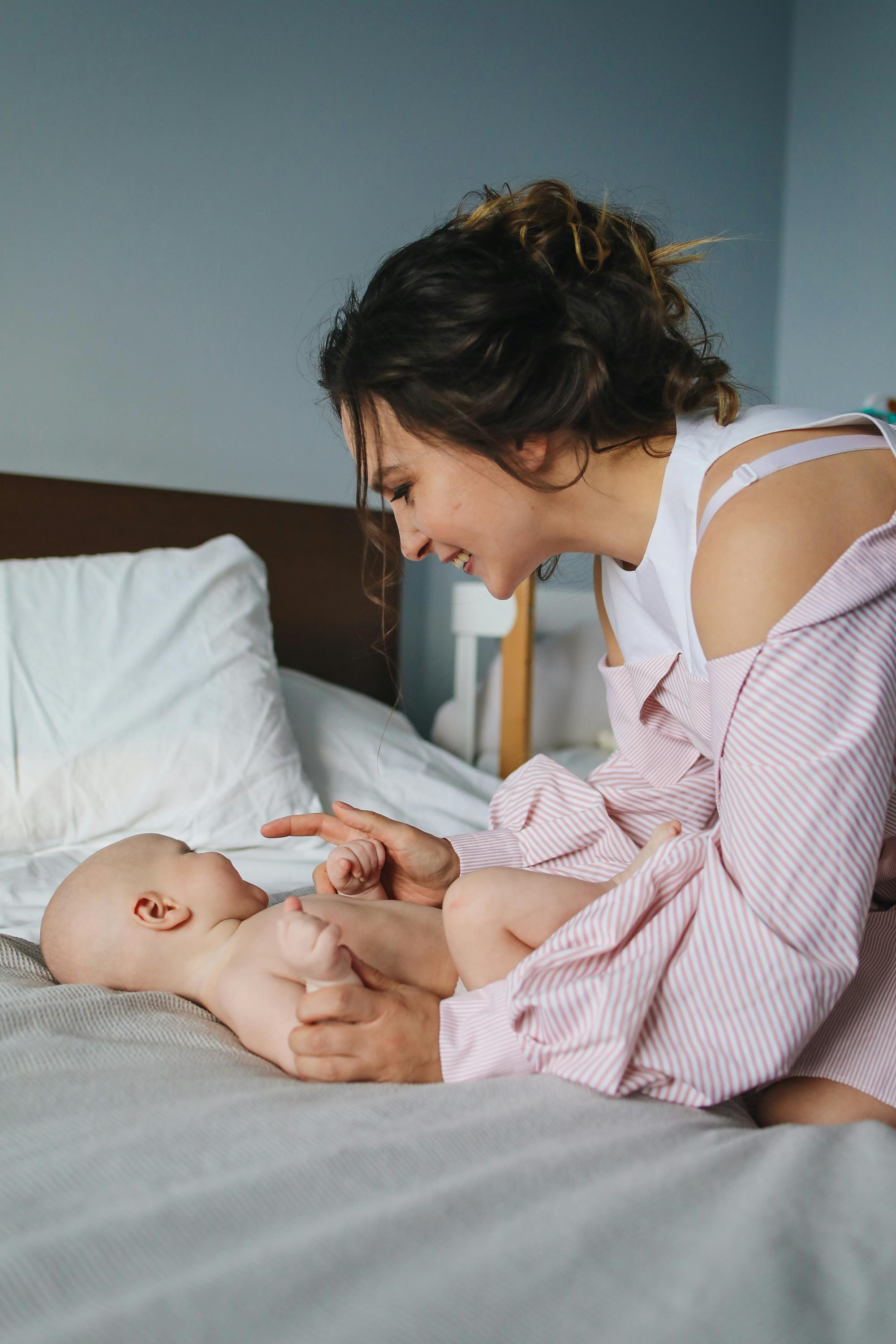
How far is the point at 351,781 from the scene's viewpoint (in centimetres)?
164

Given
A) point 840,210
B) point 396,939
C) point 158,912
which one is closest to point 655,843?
point 396,939

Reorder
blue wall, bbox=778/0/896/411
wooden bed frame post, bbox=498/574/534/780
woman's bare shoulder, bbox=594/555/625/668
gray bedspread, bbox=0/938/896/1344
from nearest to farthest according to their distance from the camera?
gray bedspread, bbox=0/938/896/1344 → woman's bare shoulder, bbox=594/555/625/668 → wooden bed frame post, bbox=498/574/534/780 → blue wall, bbox=778/0/896/411

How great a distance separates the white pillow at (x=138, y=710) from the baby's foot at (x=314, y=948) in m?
0.67

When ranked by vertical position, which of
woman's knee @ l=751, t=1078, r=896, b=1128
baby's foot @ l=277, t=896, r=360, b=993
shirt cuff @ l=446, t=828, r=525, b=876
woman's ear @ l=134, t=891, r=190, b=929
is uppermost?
baby's foot @ l=277, t=896, r=360, b=993

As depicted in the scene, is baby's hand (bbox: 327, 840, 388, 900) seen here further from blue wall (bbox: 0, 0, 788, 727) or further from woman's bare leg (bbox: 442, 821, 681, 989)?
blue wall (bbox: 0, 0, 788, 727)

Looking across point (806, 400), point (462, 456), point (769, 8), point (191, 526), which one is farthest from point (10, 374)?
point (769, 8)

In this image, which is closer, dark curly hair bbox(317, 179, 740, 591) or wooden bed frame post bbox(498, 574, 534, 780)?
dark curly hair bbox(317, 179, 740, 591)

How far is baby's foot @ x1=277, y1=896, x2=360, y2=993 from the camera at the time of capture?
2.15ft

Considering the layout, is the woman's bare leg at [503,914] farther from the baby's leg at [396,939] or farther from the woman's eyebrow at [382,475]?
the woman's eyebrow at [382,475]

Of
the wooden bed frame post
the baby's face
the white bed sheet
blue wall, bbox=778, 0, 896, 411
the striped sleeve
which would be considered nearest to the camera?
the striped sleeve

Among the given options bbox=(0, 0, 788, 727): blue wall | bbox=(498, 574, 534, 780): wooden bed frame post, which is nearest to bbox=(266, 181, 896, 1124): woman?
bbox=(498, 574, 534, 780): wooden bed frame post

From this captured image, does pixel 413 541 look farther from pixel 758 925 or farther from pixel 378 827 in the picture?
pixel 758 925

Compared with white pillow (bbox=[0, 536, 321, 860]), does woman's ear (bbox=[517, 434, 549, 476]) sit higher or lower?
higher

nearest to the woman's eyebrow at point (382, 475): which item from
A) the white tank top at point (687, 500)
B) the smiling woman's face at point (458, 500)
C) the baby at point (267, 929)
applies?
the smiling woman's face at point (458, 500)
